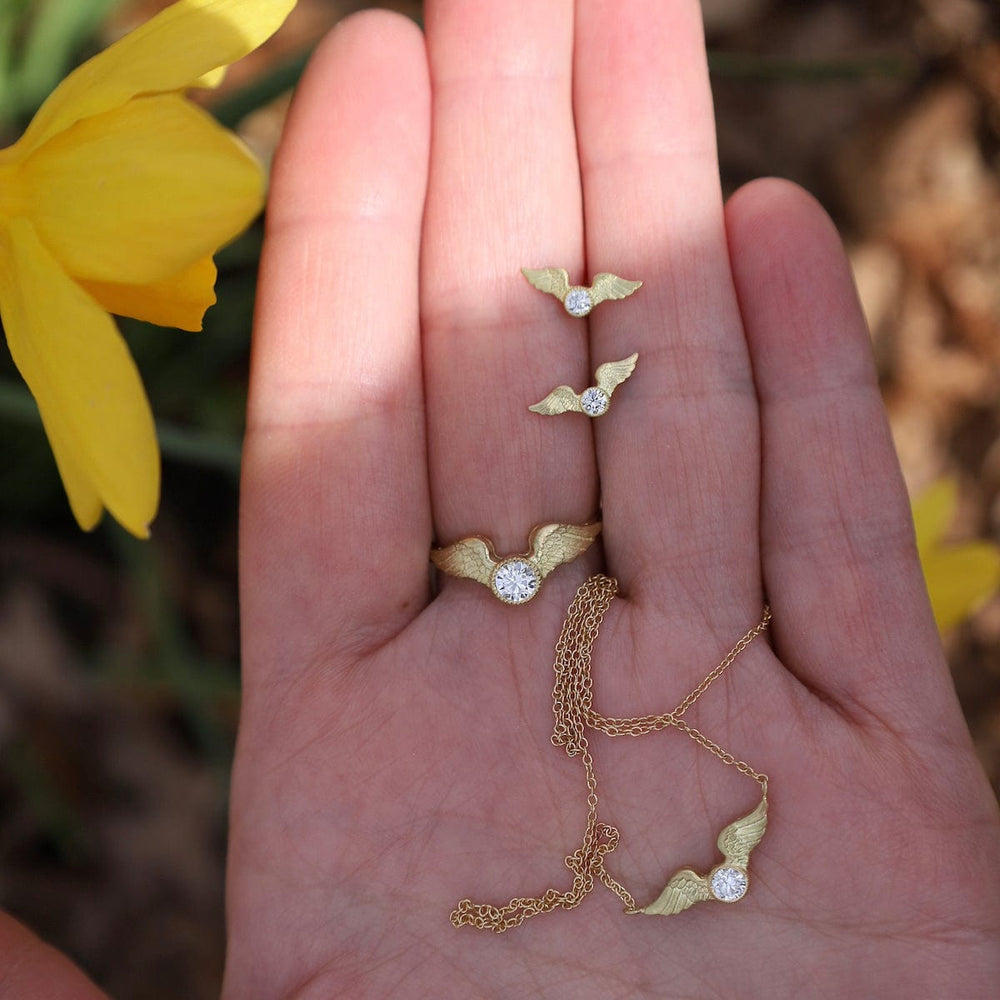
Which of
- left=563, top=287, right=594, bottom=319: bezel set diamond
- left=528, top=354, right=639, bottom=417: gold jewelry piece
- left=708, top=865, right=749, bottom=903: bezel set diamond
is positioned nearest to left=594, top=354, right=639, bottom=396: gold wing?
left=528, top=354, right=639, bottom=417: gold jewelry piece

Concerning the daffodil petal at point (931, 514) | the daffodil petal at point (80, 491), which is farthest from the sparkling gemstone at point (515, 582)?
the daffodil petal at point (931, 514)

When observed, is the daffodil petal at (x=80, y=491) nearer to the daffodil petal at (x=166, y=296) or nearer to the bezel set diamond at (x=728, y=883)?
the daffodil petal at (x=166, y=296)

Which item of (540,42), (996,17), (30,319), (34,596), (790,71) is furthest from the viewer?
(996,17)

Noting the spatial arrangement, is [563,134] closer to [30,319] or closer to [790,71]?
[790,71]

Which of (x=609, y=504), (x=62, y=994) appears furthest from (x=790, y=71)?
(x=62, y=994)

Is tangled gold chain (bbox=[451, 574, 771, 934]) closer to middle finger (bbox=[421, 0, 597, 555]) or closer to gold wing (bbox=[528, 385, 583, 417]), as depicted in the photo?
middle finger (bbox=[421, 0, 597, 555])
